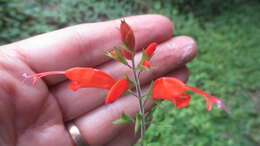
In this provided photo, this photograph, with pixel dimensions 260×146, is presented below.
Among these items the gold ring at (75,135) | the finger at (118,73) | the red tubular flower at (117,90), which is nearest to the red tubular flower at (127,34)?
the red tubular flower at (117,90)

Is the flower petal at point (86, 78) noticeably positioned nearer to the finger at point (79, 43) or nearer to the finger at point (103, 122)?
the finger at point (79, 43)

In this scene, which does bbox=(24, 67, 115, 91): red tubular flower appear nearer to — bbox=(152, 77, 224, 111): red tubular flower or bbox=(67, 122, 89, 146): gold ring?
bbox=(152, 77, 224, 111): red tubular flower

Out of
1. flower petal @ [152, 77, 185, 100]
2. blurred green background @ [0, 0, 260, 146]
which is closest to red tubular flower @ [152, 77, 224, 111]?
flower petal @ [152, 77, 185, 100]

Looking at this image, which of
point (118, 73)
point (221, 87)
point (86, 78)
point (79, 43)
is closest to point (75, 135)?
point (118, 73)

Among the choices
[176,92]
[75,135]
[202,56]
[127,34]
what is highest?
[127,34]

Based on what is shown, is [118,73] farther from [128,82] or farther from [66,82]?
[128,82]

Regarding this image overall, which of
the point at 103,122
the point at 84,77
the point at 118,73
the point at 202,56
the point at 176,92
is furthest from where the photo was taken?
the point at 202,56
